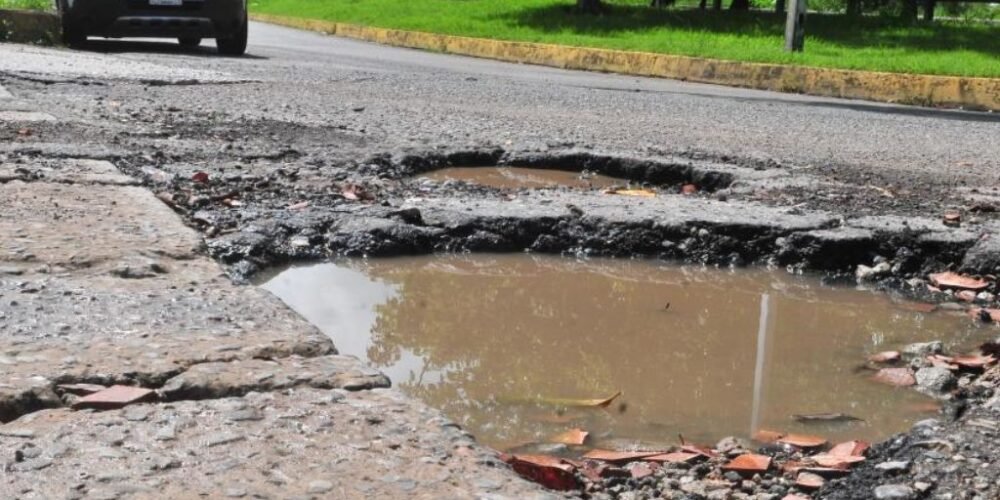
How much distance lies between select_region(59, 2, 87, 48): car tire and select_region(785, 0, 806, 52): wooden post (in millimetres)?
6811

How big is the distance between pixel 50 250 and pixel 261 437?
1159 millimetres

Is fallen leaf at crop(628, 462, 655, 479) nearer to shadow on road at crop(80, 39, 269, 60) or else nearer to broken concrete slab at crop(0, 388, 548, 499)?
broken concrete slab at crop(0, 388, 548, 499)

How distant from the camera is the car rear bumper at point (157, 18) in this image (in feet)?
35.5

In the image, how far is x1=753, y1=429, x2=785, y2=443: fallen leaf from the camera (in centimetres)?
209

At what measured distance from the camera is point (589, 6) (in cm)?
1977

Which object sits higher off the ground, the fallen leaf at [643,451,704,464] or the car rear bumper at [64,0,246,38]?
the car rear bumper at [64,0,246,38]

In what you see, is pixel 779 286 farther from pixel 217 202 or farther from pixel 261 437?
pixel 261 437

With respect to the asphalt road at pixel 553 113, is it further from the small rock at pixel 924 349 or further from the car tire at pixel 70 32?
the small rock at pixel 924 349

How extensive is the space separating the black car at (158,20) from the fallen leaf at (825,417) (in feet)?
31.9

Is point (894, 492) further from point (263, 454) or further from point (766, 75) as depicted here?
point (766, 75)

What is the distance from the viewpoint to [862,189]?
4.33 m

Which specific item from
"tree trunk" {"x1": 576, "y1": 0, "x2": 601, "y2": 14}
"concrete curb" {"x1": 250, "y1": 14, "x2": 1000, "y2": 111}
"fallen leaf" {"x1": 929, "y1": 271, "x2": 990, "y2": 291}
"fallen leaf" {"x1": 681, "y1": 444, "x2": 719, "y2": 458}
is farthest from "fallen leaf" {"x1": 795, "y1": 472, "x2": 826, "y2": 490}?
"tree trunk" {"x1": 576, "y1": 0, "x2": 601, "y2": 14}

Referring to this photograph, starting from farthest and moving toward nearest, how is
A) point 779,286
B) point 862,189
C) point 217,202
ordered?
point 862,189 → point 217,202 → point 779,286

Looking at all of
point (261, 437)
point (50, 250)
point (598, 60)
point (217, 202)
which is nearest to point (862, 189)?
point (217, 202)
